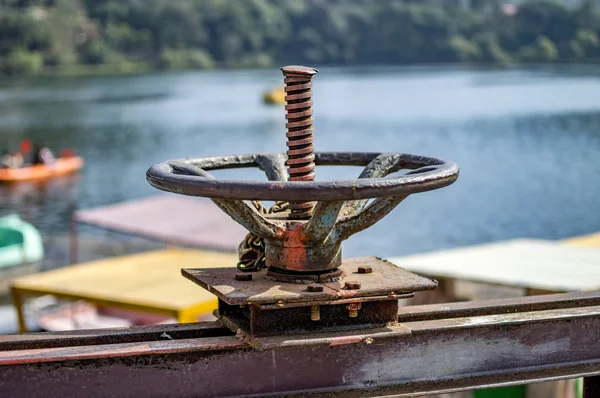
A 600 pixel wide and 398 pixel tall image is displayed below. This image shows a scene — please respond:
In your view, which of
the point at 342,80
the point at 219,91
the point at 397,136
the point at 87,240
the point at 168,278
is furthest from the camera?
the point at 342,80

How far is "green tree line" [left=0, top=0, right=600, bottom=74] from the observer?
131 m

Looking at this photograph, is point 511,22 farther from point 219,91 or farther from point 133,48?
point 133,48

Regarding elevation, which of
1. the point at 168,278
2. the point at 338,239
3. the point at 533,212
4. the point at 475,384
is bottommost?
the point at 533,212

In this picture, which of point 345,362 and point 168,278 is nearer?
point 345,362

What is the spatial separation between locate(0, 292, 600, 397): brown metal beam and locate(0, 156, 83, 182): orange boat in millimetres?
35524

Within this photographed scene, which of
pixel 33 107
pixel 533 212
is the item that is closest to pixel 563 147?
pixel 533 212

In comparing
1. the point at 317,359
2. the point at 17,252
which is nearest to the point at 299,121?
the point at 317,359

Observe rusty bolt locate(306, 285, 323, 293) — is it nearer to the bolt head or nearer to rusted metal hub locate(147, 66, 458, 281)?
rusted metal hub locate(147, 66, 458, 281)

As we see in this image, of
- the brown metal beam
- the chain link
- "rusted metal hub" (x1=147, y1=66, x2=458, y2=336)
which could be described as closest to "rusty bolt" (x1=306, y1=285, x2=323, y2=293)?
"rusted metal hub" (x1=147, y1=66, x2=458, y2=336)

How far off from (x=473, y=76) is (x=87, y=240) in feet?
Result: 347

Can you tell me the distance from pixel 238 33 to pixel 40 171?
112m

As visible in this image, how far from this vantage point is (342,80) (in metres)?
124

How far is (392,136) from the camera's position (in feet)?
186

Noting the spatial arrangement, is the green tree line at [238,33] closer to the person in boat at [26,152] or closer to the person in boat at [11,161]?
the person in boat at [26,152]
